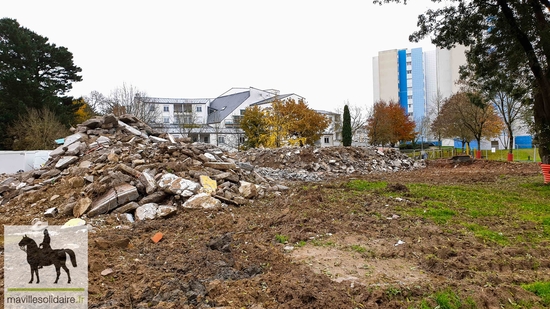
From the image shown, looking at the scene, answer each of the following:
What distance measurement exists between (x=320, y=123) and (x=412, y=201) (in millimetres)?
28522

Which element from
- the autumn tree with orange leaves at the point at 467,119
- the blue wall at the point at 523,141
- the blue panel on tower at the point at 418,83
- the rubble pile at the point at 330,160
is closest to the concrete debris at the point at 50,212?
the rubble pile at the point at 330,160

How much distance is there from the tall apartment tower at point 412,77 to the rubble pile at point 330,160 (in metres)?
37.6

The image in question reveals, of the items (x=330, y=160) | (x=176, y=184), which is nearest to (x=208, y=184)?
(x=176, y=184)

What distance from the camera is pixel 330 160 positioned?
744 inches

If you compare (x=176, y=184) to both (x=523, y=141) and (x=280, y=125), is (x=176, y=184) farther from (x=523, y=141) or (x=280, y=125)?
(x=523, y=141)

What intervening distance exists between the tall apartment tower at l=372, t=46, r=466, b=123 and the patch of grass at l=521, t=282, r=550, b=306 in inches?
2210

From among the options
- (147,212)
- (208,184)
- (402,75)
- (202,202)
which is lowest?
(147,212)

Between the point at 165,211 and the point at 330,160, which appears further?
the point at 330,160

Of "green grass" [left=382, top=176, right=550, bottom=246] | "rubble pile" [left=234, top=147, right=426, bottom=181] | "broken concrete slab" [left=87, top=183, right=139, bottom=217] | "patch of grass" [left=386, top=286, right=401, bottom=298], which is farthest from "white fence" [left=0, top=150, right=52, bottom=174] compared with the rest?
"patch of grass" [left=386, top=286, right=401, bottom=298]

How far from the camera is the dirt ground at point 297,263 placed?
290 cm

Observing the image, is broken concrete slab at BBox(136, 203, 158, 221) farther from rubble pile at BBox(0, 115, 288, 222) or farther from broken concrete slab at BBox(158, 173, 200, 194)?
broken concrete slab at BBox(158, 173, 200, 194)

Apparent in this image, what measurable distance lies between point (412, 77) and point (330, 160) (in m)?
46.4

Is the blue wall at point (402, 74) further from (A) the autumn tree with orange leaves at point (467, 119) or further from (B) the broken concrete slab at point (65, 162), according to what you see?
(B) the broken concrete slab at point (65, 162)

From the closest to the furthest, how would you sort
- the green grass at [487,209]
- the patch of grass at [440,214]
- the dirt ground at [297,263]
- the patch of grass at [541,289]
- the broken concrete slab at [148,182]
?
the patch of grass at [541,289] < the dirt ground at [297,263] < the green grass at [487,209] < the patch of grass at [440,214] < the broken concrete slab at [148,182]
